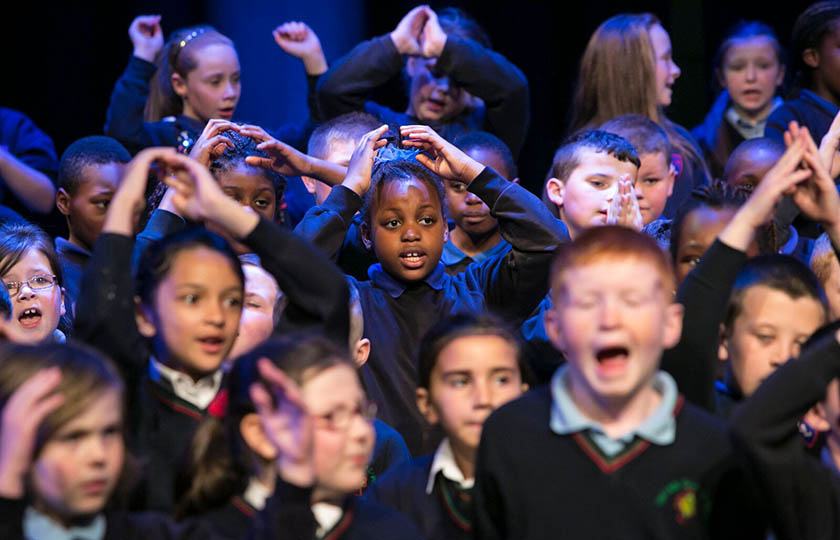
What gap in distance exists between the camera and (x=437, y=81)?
4.75m

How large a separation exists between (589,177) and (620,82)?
0.97m

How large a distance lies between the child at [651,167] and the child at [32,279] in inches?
72.0

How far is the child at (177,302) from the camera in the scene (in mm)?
2488

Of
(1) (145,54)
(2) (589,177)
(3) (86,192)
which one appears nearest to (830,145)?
(2) (589,177)

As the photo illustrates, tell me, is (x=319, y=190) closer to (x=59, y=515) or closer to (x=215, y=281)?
(x=215, y=281)

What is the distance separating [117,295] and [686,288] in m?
1.16

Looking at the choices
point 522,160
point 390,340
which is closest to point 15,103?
point 522,160

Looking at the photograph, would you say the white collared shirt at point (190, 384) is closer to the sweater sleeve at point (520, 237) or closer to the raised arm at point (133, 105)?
the sweater sleeve at point (520, 237)

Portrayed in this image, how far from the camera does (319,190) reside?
4133 mm

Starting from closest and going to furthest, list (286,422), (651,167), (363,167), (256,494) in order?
(286,422)
(256,494)
(363,167)
(651,167)

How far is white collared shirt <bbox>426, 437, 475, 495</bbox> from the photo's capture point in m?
2.60

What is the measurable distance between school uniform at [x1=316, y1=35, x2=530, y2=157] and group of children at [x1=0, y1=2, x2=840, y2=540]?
0.75 meters

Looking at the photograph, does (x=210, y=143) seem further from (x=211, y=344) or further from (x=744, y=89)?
(x=744, y=89)

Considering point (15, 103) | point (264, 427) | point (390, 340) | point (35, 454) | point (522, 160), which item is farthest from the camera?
point (522, 160)
